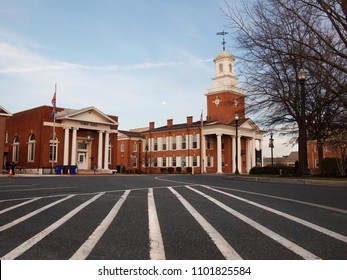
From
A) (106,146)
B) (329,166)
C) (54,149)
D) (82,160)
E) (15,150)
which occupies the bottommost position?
(329,166)

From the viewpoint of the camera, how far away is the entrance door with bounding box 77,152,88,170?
47.8m

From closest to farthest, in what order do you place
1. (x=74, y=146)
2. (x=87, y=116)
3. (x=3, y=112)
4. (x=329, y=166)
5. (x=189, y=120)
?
1. (x=329, y=166)
2. (x=3, y=112)
3. (x=74, y=146)
4. (x=87, y=116)
5. (x=189, y=120)

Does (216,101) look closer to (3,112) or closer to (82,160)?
(82,160)

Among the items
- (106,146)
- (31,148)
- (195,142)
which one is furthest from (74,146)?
(195,142)

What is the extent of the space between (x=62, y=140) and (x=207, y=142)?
27367mm

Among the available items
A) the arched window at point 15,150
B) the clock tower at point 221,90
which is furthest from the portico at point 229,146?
the arched window at point 15,150

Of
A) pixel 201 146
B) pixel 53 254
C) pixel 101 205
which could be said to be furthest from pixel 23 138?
pixel 53 254

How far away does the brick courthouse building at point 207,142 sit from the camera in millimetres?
60188

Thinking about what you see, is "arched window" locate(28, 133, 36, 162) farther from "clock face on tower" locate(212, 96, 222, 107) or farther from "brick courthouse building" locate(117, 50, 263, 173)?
"clock face on tower" locate(212, 96, 222, 107)

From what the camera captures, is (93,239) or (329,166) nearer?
(93,239)

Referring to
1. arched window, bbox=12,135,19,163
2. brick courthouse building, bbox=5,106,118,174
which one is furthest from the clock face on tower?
arched window, bbox=12,135,19,163

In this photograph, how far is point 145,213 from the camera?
7.21 meters

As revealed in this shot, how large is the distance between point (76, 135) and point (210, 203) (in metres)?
40.5

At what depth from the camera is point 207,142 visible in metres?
61.4
